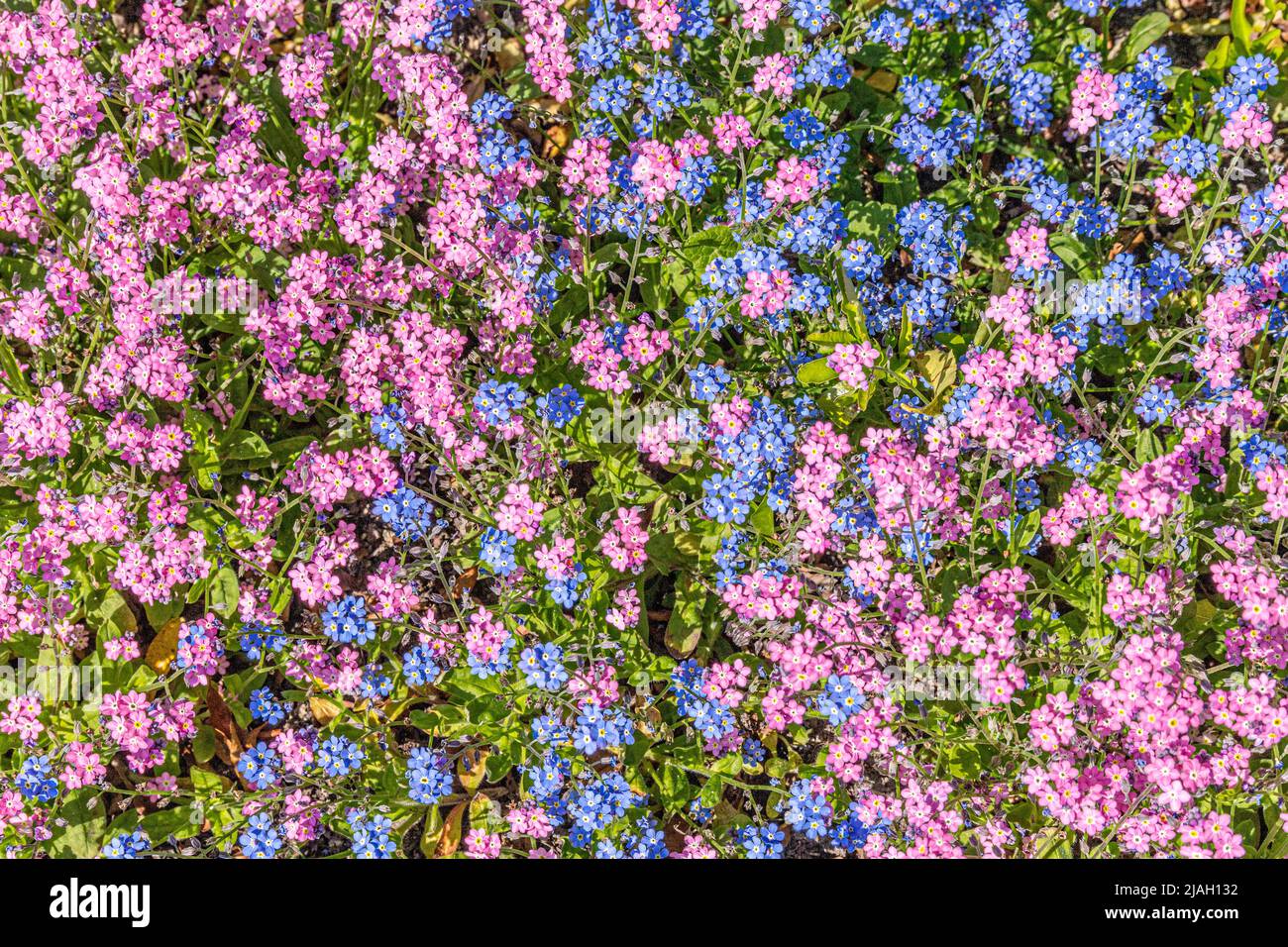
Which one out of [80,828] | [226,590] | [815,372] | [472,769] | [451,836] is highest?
[815,372]

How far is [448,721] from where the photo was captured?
5.20 meters

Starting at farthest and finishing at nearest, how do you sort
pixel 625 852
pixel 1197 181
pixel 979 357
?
pixel 1197 181
pixel 625 852
pixel 979 357

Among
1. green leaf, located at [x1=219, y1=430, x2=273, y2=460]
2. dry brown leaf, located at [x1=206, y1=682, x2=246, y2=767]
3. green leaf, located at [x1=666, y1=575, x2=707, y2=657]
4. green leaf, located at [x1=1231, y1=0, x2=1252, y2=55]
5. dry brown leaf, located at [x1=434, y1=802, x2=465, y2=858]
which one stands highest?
green leaf, located at [x1=1231, y1=0, x2=1252, y2=55]

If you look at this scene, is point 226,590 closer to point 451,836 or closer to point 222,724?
point 222,724

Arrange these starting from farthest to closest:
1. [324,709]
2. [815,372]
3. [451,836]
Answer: [324,709] < [451,836] < [815,372]

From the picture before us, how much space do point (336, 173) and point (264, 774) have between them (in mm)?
3059

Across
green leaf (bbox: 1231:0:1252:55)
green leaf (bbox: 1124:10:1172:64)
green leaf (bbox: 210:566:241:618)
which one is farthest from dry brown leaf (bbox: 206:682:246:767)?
green leaf (bbox: 1231:0:1252:55)

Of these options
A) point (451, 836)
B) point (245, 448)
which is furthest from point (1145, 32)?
point (451, 836)

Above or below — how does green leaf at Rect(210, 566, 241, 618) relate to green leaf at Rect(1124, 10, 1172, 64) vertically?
below

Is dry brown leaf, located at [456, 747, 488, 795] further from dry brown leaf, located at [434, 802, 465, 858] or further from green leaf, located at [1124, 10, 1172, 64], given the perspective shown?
green leaf, located at [1124, 10, 1172, 64]

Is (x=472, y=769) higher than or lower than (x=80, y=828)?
higher

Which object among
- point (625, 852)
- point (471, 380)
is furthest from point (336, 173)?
point (625, 852)
